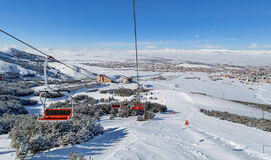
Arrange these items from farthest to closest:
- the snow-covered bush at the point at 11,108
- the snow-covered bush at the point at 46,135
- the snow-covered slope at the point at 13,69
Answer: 1. the snow-covered slope at the point at 13,69
2. the snow-covered bush at the point at 11,108
3. the snow-covered bush at the point at 46,135

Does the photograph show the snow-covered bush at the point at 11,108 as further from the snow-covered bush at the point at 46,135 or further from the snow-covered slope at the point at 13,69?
the snow-covered slope at the point at 13,69

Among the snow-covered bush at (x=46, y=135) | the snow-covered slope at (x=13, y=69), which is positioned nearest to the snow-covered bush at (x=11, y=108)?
the snow-covered bush at (x=46, y=135)

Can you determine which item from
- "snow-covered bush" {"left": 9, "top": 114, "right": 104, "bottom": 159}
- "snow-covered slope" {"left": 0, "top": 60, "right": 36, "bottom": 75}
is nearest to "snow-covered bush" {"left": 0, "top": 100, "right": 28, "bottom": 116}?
"snow-covered bush" {"left": 9, "top": 114, "right": 104, "bottom": 159}

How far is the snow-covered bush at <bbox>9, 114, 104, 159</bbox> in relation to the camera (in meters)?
4.64

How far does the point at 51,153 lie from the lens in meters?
4.77

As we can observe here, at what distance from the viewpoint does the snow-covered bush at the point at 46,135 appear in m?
4.64

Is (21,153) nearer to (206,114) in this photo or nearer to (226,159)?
(226,159)

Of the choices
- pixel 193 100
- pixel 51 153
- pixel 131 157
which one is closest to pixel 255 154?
pixel 131 157

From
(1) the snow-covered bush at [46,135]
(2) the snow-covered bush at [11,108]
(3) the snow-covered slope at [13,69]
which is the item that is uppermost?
(3) the snow-covered slope at [13,69]

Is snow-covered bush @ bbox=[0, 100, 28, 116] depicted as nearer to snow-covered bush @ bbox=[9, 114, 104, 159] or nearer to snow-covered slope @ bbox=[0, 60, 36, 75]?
snow-covered bush @ bbox=[9, 114, 104, 159]

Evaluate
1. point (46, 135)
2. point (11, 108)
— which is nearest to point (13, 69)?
point (11, 108)

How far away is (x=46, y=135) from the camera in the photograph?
544cm

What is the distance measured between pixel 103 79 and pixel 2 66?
31.0 meters

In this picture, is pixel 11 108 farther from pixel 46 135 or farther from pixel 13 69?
pixel 13 69
